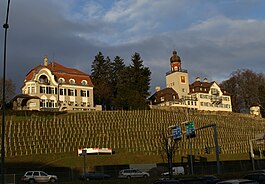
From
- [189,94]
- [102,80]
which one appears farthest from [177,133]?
[189,94]

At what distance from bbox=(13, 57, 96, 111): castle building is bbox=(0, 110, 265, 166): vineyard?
47.1 feet

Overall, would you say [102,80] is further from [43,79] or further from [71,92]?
[43,79]

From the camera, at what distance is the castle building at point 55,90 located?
87.9m

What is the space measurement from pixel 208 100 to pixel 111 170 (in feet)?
271

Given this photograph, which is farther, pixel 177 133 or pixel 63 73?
pixel 63 73

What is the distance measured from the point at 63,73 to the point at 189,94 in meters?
50.0

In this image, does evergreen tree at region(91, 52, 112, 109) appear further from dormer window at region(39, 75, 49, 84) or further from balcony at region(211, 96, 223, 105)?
balcony at region(211, 96, 223, 105)

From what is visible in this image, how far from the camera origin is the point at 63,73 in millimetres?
97438

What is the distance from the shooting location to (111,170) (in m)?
52.6

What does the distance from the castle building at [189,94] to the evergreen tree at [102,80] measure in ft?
73.3

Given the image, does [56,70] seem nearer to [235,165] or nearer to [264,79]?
[235,165]

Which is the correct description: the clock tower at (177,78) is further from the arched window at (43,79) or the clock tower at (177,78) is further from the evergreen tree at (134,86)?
the arched window at (43,79)

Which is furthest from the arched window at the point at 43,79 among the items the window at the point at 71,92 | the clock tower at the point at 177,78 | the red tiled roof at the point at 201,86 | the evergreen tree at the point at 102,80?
the red tiled roof at the point at 201,86

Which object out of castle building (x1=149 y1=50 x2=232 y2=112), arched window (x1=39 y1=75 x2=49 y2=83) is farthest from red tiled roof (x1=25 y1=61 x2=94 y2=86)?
castle building (x1=149 y1=50 x2=232 y2=112)
